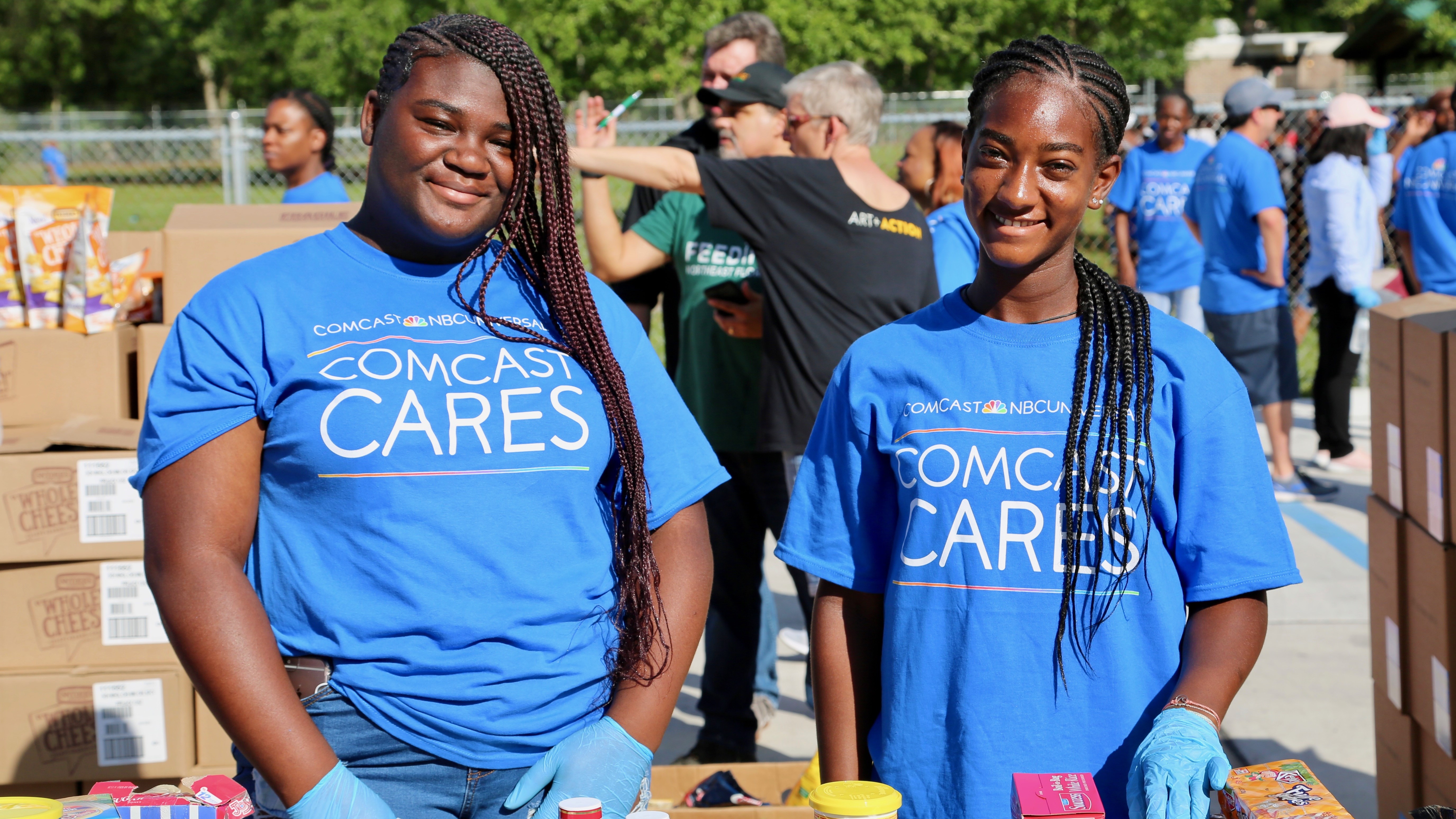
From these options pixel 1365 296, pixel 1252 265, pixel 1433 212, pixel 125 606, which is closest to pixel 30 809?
pixel 125 606

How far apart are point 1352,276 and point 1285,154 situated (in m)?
4.42

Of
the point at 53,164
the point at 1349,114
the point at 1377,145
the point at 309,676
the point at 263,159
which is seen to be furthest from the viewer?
the point at 53,164

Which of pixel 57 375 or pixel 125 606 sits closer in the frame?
pixel 125 606

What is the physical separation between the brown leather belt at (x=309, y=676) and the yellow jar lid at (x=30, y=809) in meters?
0.30

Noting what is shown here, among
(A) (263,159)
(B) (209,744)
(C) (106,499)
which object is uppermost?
(A) (263,159)

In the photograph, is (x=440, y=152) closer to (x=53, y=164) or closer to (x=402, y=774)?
(x=402, y=774)

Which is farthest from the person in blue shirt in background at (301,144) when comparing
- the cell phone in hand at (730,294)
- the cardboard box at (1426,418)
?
the cardboard box at (1426,418)

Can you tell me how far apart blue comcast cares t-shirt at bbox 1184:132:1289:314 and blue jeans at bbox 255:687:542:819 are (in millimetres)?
6057

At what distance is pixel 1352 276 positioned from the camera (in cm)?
698

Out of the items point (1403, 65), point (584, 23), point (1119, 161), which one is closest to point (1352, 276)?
point (1119, 161)

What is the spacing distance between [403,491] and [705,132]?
3.27 meters

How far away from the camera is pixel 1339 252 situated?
7.03 meters

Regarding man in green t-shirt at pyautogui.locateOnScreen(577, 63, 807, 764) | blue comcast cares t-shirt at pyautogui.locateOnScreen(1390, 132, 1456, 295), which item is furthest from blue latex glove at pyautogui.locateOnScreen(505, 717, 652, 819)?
blue comcast cares t-shirt at pyautogui.locateOnScreen(1390, 132, 1456, 295)

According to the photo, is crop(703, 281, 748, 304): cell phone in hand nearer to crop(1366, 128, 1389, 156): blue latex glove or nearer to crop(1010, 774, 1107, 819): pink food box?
crop(1010, 774, 1107, 819): pink food box
